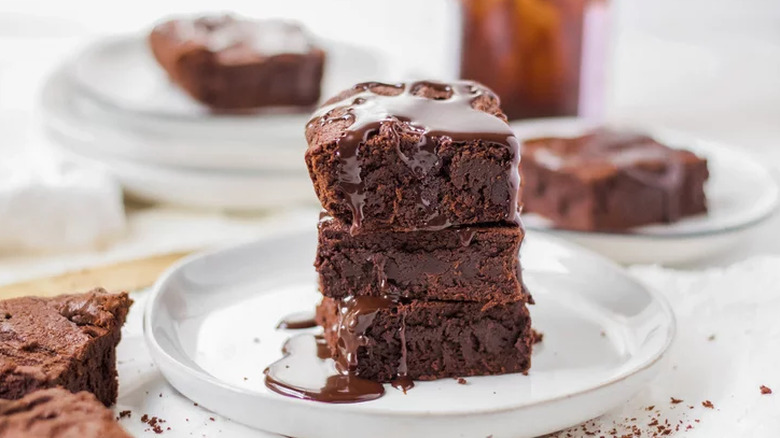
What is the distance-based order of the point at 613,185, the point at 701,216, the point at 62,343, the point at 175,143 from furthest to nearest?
the point at 175,143
the point at 701,216
the point at 613,185
the point at 62,343

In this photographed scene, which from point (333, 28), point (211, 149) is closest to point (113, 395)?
point (211, 149)

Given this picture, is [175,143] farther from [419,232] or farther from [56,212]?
[419,232]

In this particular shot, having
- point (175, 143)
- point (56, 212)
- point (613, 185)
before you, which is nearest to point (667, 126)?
point (613, 185)

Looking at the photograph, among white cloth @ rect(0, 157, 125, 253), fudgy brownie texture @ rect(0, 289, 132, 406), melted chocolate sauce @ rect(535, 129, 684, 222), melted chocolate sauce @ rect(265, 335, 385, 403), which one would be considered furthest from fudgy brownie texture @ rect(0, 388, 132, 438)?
melted chocolate sauce @ rect(535, 129, 684, 222)

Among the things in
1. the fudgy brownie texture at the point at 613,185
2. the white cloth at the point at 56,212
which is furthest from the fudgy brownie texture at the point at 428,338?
the white cloth at the point at 56,212

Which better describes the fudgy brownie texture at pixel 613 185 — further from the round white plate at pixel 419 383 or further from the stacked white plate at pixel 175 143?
the stacked white plate at pixel 175 143

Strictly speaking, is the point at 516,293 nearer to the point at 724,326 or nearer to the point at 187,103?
the point at 724,326

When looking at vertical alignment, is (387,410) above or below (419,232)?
below

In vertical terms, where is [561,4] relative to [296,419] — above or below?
above
